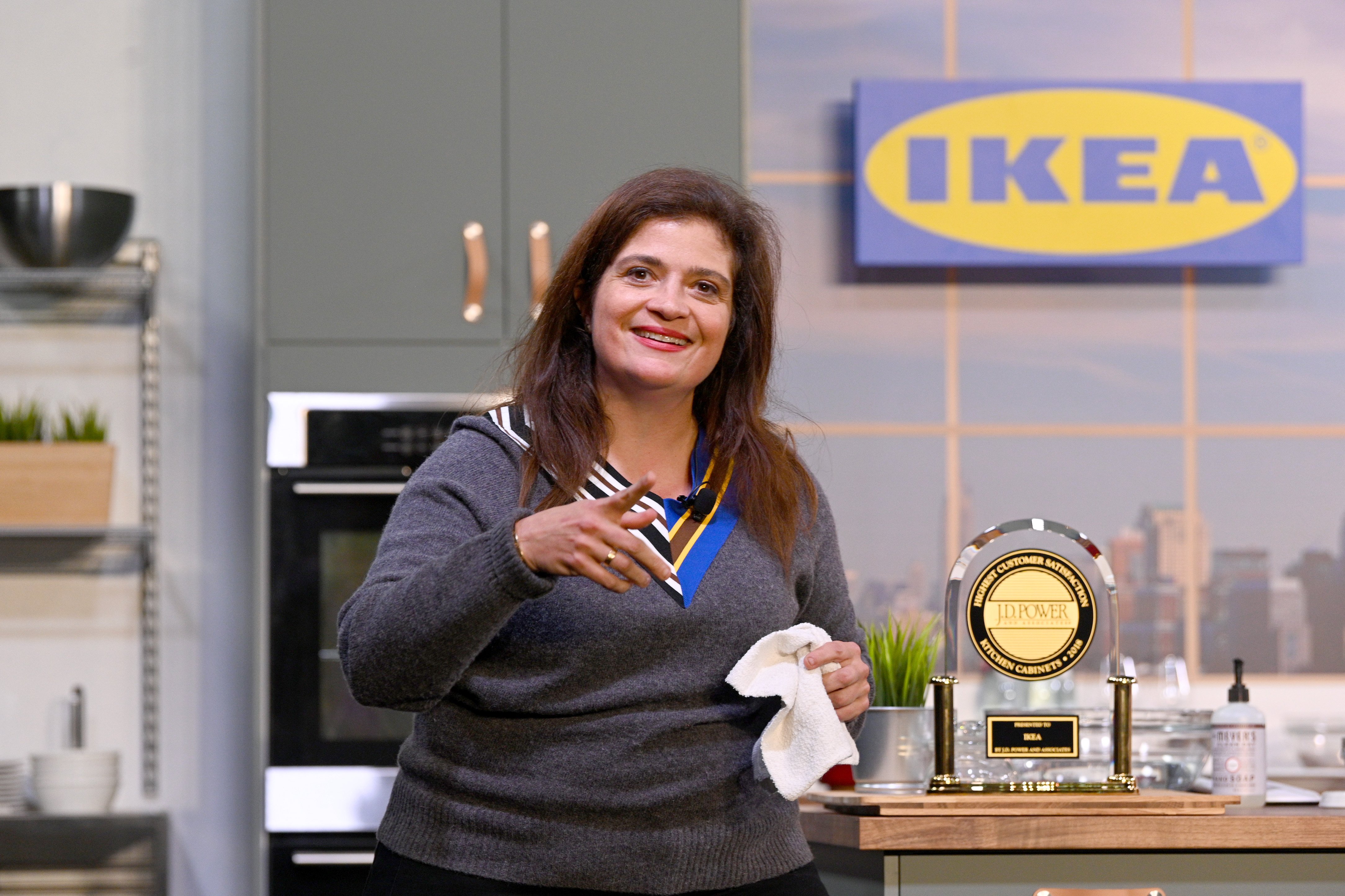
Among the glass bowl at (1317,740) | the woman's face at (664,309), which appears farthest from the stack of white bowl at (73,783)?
the glass bowl at (1317,740)


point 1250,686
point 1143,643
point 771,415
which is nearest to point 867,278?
point 771,415

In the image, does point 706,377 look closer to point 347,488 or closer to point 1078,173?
point 347,488

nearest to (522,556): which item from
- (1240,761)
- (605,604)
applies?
(605,604)

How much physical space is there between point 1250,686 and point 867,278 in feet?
4.74

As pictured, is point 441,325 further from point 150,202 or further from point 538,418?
point 538,418

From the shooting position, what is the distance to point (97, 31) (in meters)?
3.23

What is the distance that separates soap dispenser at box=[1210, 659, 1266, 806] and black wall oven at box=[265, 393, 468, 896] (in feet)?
4.81

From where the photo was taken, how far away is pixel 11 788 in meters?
2.85

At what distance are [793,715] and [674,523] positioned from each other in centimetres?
22

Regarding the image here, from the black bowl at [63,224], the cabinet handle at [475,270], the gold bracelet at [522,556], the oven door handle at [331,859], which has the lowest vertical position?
the oven door handle at [331,859]

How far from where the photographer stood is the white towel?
52.1 inches

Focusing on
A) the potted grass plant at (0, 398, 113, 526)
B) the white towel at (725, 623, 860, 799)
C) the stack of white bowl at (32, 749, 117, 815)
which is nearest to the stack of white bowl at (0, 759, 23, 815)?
the stack of white bowl at (32, 749, 117, 815)

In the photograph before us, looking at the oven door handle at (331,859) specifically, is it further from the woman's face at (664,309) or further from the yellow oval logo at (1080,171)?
the yellow oval logo at (1080,171)

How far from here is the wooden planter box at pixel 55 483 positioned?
2.84m
